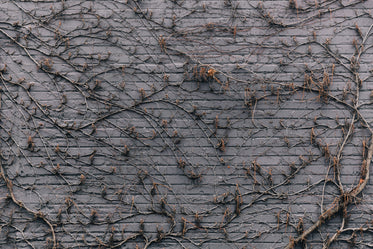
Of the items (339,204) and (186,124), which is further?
(186,124)

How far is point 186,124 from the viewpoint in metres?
4.67

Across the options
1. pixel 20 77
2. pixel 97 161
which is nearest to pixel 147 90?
pixel 97 161

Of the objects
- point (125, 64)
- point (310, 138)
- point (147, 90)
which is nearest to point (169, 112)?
point (147, 90)

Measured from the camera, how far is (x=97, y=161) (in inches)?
181

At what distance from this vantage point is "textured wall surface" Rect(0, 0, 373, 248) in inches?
178

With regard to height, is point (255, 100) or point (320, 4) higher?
point (320, 4)

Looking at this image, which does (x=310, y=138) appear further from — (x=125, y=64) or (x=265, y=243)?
(x=125, y=64)

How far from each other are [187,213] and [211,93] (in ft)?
3.37

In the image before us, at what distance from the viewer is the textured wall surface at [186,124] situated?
4520 millimetres

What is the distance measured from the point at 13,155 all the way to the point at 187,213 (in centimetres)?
152

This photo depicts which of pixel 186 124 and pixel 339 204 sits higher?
pixel 186 124

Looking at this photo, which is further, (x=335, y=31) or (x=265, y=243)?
(x=335, y=31)

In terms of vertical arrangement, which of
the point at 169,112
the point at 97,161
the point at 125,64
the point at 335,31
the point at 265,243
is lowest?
the point at 265,243

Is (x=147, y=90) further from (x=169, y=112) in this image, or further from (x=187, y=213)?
(x=187, y=213)
